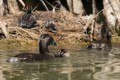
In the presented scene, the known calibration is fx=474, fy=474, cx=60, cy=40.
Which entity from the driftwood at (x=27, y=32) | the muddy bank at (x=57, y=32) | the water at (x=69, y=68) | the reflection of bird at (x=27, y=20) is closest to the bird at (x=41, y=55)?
the water at (x=69, y=68)

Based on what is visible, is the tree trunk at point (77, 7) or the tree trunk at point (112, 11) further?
the tree trunk at point (77, 7)

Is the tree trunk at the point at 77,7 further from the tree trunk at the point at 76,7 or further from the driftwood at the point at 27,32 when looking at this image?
the driftwood at the point at 27,32

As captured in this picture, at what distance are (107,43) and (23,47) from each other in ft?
11.1

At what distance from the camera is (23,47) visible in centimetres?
1916

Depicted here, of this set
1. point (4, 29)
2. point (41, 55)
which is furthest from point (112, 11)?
point (41, 55)

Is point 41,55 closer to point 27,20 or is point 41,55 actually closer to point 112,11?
point 27,20

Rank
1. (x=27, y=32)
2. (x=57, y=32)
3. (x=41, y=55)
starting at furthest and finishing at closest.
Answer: (x=57, y=32), (x=27, y=32), (x=41, y=55)

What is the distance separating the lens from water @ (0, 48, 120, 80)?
11.7 metres

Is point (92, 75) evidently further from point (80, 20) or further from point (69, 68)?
point (80, 20)

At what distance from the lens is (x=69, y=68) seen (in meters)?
13.2

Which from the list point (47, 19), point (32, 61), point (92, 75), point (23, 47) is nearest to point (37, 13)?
point (47, 19)

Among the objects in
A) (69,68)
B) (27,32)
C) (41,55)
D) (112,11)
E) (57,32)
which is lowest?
(69,68)

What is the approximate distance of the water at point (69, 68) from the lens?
11.7 meters

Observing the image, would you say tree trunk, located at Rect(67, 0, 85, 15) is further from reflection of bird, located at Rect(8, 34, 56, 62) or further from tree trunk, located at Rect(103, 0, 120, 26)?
reflection of bird, located at Rect(8, 34, 56, 62)
